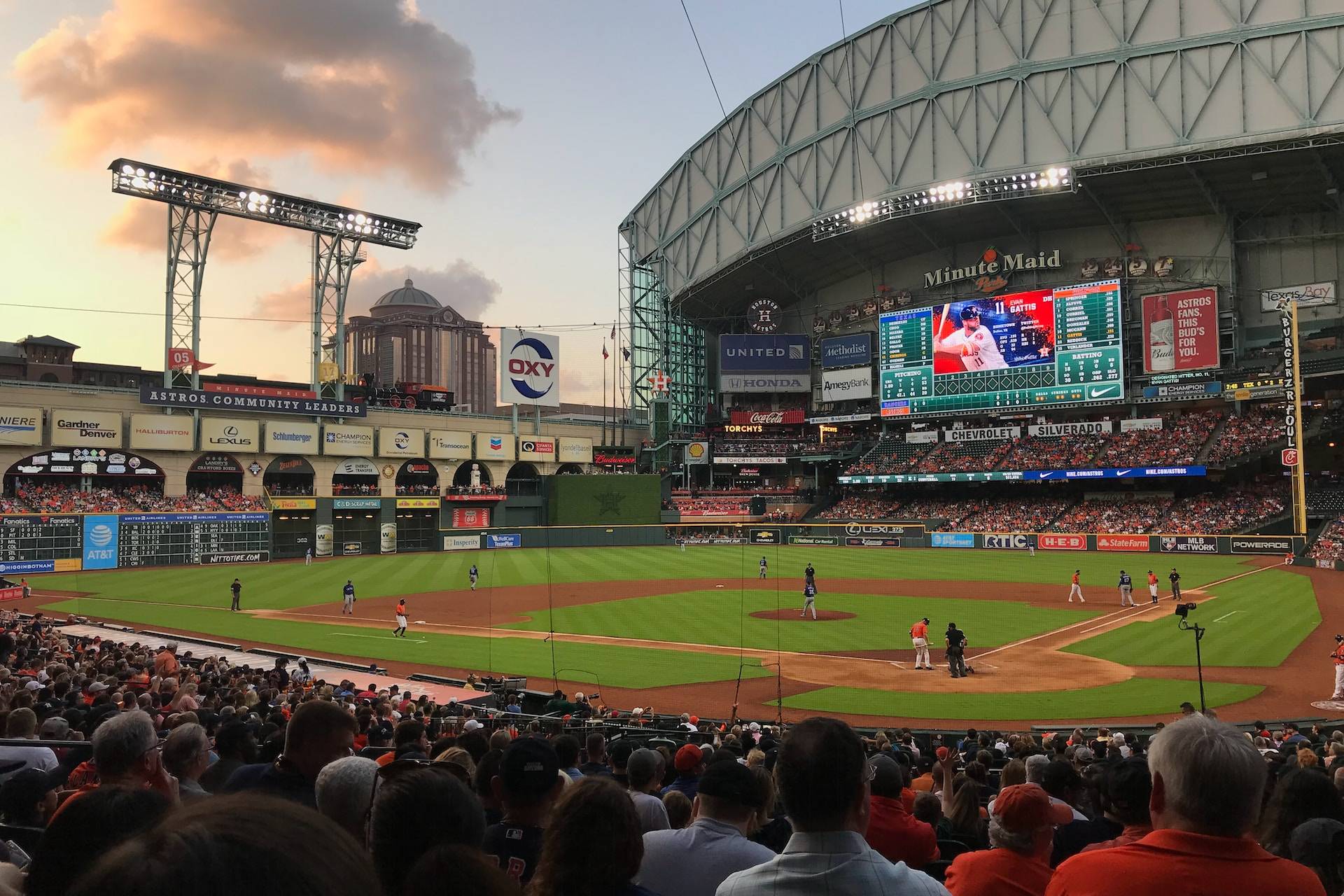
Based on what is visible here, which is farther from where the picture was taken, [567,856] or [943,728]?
[943,728]

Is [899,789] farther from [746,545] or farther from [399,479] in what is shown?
[399,479]

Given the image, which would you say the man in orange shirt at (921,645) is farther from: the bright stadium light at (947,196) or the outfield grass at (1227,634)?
the bright stadium light at (947,196)

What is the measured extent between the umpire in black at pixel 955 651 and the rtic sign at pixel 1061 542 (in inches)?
1527

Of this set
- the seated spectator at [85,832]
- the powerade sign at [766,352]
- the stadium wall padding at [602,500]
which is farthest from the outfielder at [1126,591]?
the powerade sign at [766,352]

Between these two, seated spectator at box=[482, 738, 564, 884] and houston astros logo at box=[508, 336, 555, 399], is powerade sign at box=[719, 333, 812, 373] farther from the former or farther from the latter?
seated spectator at box=[482, 738, 564, 884]

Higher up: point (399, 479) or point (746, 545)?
point (399, 479)

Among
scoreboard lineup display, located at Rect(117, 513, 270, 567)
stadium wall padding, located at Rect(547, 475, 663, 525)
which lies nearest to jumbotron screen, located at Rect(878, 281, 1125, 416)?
stadium wall padding, located at Rect(547, 475, 663, 525)

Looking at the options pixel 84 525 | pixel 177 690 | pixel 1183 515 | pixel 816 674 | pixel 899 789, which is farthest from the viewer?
pixel 1183 515

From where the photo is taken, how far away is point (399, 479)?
76375 mm

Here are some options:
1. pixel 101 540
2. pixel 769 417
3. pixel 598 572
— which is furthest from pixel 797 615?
pixel 769 417

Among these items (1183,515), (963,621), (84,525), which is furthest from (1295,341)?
(84,525)

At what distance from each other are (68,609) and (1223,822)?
44347 millimetres

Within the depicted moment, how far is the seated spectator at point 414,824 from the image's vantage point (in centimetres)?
271

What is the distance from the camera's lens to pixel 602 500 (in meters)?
78.6
